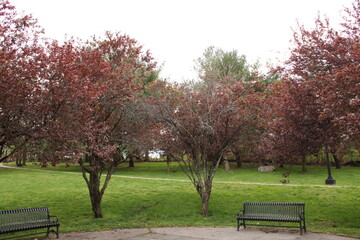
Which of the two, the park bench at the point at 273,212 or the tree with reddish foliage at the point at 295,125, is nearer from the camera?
the park bench at the point at 273,212

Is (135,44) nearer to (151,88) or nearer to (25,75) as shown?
(151,88)

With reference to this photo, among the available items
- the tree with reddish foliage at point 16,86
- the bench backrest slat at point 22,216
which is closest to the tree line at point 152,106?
the tree with reddish foliage at point 16,86

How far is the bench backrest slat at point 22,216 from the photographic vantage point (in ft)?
32.4

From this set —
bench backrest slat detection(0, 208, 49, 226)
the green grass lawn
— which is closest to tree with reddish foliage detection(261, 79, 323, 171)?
the green grass lawn

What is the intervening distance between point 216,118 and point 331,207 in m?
6.29

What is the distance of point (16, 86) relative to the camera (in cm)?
788

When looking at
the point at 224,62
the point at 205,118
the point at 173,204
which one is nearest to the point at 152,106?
the point at 205,118

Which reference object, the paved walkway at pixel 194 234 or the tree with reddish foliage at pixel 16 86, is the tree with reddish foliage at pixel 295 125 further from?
the tree with reddish foliage at pixel 16 86

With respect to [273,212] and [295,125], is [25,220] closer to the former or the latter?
[273,212]

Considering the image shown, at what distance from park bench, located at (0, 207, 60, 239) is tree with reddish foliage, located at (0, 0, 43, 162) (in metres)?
2.38

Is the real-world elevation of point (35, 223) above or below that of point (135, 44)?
below

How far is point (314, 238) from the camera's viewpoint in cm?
892

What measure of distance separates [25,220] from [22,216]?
19 centimetres

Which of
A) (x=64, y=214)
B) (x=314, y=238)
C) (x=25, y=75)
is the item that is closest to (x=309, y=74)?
(x=314, y=238)
